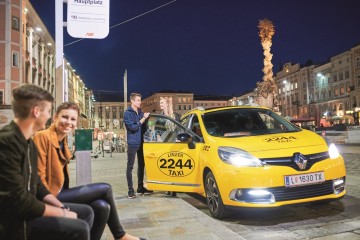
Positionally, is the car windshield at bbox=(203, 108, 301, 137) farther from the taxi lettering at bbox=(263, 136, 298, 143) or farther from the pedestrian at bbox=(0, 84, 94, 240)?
the pedestrian at bbox=(0, 84, 94, 240)

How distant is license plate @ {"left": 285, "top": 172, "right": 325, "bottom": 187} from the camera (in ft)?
15.5

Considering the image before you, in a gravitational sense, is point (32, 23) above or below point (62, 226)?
above

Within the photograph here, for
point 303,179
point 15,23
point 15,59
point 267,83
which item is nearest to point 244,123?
point 303,179

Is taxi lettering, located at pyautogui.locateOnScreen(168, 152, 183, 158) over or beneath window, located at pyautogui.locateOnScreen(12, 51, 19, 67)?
beneath

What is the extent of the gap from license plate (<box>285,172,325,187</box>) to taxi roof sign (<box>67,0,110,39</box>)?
374 cm

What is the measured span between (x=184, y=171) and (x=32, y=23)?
3773 centimetres

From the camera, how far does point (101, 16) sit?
19.9 feet

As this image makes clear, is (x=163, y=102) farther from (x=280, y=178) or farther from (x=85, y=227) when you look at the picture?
(x=85, y=227)

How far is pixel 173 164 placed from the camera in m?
6.18

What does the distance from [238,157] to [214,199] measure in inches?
33.7

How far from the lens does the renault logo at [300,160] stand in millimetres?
4793

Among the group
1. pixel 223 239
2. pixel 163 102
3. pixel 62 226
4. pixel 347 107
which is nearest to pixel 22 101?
pixel 62 226

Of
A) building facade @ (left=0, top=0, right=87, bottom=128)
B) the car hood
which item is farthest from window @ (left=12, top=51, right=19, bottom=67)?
the car hood

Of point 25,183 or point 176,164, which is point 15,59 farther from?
point 25,183
